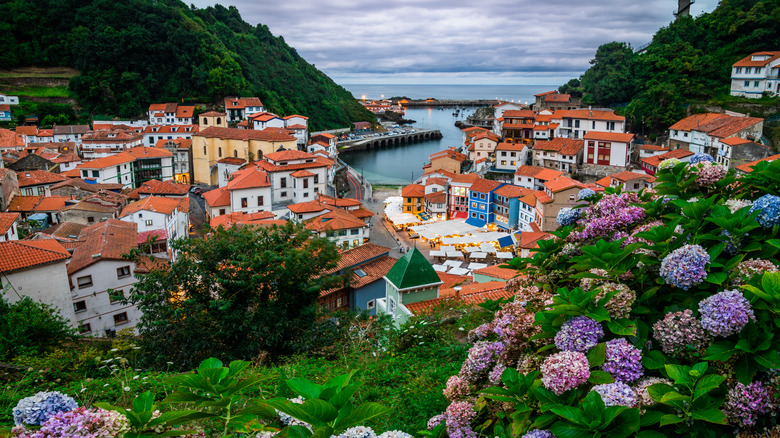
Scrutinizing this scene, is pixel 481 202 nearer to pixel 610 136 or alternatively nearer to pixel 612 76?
pixel 610 136

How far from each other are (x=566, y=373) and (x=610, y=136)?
39.7 metres

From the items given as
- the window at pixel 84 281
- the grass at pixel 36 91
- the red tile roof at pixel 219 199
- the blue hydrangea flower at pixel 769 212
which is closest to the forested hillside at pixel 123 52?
the grass at pixel 36 91

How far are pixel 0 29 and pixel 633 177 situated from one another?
220 ft

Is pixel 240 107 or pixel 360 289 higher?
pixel 240 107

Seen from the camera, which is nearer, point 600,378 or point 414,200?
point 600,378

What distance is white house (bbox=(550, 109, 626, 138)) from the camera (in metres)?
40.8

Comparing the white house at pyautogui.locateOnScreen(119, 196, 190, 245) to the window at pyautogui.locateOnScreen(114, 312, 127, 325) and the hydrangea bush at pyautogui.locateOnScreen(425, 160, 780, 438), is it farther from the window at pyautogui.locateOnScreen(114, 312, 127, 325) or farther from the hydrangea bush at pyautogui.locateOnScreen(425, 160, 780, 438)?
the hydrangea bush at pyautogui.locateOnScreen(425, 160, 780, 438)

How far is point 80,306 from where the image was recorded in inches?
541

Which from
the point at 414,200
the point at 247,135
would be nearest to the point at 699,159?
the point at 414,200

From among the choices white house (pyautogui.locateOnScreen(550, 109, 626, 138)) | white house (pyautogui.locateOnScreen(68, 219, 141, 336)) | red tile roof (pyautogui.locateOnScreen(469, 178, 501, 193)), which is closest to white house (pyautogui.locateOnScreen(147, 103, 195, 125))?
red tile roof (pyautogui.locateOnScreen(469, 178, 501, 193))

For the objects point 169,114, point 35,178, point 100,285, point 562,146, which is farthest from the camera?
point 169,114

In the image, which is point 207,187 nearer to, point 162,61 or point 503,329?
point 162,61

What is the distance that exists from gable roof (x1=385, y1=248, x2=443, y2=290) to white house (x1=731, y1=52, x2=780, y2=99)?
3999cm

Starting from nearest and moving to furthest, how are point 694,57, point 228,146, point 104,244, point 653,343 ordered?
point 653,343
point 104,244
point 228,146
point 694,57
